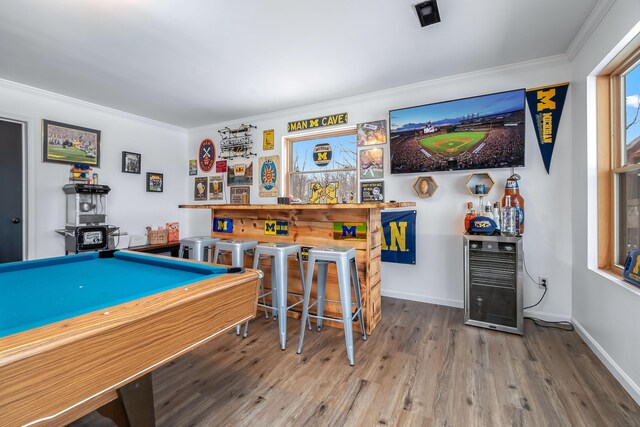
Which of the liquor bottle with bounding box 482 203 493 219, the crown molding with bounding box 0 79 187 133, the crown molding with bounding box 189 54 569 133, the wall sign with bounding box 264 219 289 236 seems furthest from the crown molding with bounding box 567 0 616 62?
the crown molding with bounding box 0 79 187 133

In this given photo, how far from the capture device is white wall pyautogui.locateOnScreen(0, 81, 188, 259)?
11.2 ft

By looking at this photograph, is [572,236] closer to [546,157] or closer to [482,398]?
[546,157]

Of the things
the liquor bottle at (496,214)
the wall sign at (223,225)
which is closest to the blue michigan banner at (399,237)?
the liquor bottle at (496,214)

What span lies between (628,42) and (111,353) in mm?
3228

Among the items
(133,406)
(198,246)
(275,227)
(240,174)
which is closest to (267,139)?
(240,174)

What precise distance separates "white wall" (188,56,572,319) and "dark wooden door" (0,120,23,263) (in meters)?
3.66

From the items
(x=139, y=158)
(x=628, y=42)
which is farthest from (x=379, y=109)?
(x=139, y=158)

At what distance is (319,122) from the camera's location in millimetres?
3980

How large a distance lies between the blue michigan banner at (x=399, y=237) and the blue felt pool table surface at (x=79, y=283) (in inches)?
93.6

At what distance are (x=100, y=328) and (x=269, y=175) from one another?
377cm

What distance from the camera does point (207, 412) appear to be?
1.54 metres

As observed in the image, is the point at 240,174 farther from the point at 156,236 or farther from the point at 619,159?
the point at 619,159

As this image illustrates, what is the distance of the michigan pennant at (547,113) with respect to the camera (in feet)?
8.78

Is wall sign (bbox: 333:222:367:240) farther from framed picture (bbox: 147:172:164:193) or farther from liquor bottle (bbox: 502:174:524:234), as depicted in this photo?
framed picture (bbox: 147:172:164:193)
